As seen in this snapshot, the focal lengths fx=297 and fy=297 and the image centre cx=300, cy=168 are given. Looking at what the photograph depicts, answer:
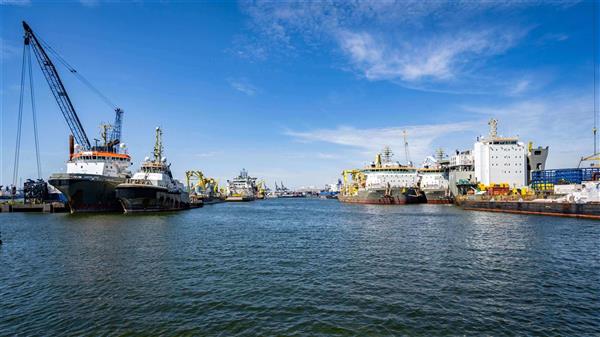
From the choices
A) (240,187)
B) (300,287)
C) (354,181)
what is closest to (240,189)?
(240,187)

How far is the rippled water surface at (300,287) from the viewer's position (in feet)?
39.9

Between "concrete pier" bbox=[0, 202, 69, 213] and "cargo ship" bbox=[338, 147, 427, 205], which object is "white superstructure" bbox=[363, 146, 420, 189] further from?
"concrete pier" bbox=[0, 202, 69, 213]

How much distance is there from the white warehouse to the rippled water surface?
69.8 meters

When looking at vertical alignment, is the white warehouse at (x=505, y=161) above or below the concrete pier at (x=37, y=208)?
above

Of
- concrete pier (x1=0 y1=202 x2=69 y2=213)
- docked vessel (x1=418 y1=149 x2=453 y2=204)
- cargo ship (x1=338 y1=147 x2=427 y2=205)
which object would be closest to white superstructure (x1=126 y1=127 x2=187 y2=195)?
concrete pier (x1=0 y1=202 x2=69 y2=213)

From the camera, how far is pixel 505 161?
303 feet

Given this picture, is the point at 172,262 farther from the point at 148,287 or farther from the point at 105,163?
the point at 105,163

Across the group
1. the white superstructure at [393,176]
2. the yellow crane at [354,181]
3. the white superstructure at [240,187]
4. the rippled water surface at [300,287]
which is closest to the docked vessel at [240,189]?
the white superstructure at [240,187]

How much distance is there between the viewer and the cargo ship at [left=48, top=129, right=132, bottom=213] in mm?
56188

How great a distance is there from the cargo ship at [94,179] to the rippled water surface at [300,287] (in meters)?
29.9

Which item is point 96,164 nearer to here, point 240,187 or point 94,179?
point 94,179

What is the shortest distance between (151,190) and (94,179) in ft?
34.4

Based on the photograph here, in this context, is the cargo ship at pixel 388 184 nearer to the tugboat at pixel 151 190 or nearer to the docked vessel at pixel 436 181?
the docked vessel at pixel 436 181

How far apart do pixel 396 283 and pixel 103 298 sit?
1566 cm
